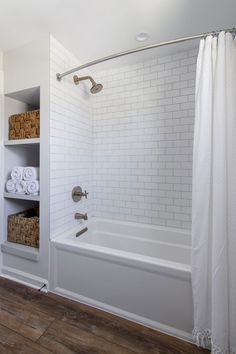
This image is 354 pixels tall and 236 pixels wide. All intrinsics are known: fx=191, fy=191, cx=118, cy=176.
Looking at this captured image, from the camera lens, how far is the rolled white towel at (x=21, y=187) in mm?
1892

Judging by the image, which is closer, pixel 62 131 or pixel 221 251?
pixel 221 251

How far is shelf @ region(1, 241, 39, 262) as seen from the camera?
1.80 metres

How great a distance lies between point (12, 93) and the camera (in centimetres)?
194

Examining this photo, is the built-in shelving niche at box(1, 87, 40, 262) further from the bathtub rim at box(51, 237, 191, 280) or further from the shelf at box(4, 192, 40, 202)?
the bathtub rim at box(51, 237, 191, 280)

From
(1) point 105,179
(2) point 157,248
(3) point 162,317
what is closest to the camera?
(3) point 162,317

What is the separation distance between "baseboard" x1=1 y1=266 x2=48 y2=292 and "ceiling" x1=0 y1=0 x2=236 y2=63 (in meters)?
2.23

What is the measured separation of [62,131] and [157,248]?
1594 millimetres

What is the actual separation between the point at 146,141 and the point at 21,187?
1.42 meters

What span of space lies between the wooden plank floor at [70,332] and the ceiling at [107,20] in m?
2.33

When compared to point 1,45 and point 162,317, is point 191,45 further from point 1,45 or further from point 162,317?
point 162,317

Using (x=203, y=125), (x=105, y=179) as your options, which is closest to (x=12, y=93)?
(x=105, y=179)

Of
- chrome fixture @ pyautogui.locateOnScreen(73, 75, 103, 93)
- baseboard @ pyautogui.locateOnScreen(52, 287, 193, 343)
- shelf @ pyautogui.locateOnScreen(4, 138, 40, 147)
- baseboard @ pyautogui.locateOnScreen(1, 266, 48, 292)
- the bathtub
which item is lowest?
baseboard @ pyautogui.locateOnScreen(52, 287, 193, 343)

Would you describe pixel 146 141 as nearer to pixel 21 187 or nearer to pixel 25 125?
pixel 25 125

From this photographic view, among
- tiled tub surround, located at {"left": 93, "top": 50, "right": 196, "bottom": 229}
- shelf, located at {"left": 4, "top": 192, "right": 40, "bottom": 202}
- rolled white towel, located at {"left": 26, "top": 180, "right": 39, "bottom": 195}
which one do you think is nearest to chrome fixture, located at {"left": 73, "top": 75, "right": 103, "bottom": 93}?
tiled tub surround, located at {"left": 93, "top": 50, "right": 196, "bottom": 229}
